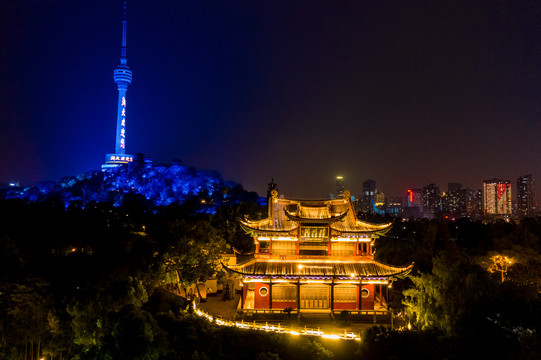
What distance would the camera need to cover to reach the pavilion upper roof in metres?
23.2

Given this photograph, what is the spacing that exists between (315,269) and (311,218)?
121 inches

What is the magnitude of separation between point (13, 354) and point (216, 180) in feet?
267

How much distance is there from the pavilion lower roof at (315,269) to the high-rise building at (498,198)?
6635 inches

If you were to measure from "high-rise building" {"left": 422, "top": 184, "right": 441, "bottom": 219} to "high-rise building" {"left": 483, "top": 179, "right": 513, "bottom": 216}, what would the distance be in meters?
22.4

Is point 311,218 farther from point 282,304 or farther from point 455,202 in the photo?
point 455,202

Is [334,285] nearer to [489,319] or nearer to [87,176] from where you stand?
[489,319]

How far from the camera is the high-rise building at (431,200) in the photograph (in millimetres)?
188250

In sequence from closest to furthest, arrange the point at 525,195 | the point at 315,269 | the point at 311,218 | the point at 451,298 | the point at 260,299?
the point at 451,298
the point at 315,269
the point at 260,299
the point at 311,218
the point at 525,195

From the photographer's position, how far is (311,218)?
76.1 ft

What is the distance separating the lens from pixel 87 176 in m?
106

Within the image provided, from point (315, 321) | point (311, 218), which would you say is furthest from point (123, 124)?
point (315, 321)

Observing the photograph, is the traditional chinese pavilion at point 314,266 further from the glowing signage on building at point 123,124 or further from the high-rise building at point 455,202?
the high-rise building at point 455,202

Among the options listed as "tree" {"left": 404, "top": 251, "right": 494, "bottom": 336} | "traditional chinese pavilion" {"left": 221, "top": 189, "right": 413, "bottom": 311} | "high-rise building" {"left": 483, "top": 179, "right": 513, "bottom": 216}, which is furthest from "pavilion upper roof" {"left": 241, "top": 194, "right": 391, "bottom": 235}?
"high-rise building" {"left": 483, "top": 179, "right": 513, "bottom": 216}

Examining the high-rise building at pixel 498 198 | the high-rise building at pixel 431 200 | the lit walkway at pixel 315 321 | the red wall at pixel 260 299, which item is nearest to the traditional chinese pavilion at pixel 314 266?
the red wall at pixel 260 299
